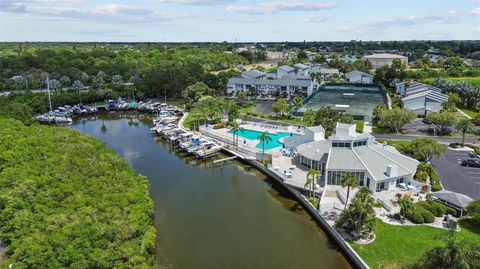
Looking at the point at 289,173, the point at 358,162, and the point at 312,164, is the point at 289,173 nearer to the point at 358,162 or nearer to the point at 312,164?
the point at 312,164

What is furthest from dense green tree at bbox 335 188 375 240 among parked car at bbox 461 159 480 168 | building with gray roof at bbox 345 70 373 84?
building with gray roof at bbox 345 70 373 84

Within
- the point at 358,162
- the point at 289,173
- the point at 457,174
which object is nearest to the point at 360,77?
the point at 457,174

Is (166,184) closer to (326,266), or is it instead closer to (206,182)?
(206,182)

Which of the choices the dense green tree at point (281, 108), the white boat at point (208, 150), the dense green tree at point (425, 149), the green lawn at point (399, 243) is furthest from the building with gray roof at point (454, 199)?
the dense green tree at point (281, 108)

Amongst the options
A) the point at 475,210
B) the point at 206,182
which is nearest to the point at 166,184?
the point at 206,182

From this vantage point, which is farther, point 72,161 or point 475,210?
point 72,161
